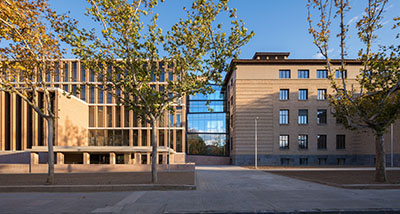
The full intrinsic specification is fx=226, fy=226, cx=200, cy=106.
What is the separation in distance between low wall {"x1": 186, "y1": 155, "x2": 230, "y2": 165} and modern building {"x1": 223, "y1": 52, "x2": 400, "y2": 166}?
20.8 ft

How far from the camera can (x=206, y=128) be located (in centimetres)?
4578

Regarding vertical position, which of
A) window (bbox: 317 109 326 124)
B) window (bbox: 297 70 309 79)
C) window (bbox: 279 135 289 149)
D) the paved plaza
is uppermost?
window (bbox: 297 70 309 79)

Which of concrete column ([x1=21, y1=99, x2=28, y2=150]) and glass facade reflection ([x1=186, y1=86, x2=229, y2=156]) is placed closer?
concrete column ([x1=21, y1=99, x2=28, y2=150])

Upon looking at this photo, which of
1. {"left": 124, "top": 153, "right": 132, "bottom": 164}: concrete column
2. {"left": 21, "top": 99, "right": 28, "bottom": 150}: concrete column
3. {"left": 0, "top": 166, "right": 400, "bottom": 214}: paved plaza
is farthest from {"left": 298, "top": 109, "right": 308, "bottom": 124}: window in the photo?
{"left": 21, "top": 99, "right": 28, "bottom": 150}: concrete column

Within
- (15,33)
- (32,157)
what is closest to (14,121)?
(32,157)

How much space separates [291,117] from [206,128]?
55.2 feet

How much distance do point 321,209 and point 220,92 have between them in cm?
4099

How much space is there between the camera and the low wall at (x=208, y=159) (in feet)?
137

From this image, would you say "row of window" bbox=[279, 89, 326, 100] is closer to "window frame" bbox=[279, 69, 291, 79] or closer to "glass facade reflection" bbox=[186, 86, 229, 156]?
"window frame" bbox=[279, 69, 291, 79]

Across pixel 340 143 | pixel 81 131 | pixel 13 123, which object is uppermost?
pixel 13 123

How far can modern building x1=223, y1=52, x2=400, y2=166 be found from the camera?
35.2 meters

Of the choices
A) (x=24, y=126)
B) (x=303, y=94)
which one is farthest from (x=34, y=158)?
(x=303, y=94)

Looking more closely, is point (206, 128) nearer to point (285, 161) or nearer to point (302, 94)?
point (285, 161)

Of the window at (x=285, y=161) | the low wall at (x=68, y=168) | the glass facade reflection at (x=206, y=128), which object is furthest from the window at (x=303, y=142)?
the low wall at (x=68, y=168)
